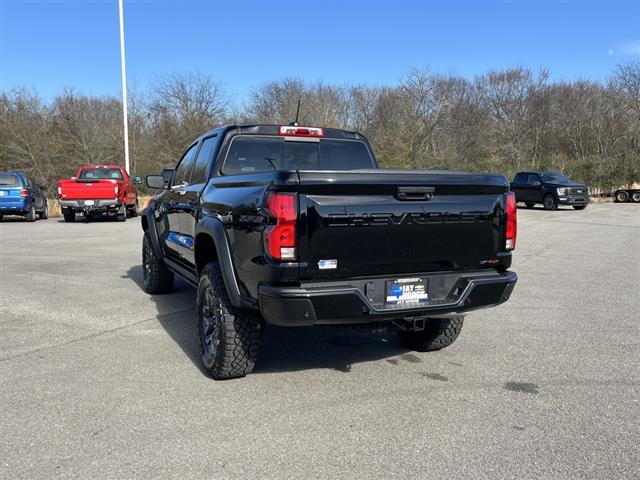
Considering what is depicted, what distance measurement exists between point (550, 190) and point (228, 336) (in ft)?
80.7

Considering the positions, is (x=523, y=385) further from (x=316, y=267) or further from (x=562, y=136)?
(x=562, y=136)

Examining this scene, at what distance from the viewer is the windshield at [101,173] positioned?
1956cm

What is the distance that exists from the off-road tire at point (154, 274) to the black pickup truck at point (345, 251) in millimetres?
2416

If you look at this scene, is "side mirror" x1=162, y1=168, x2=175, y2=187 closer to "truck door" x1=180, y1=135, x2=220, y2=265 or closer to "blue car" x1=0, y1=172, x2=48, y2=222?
"truck door" x1=180, y1=135, x2=220, y2=265

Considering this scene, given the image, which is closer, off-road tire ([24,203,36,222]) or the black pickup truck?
the black pickup truck

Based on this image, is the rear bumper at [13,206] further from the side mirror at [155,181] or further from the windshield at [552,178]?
the windshield at [552,178]

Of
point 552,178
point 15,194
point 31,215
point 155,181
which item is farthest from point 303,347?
point 552,178

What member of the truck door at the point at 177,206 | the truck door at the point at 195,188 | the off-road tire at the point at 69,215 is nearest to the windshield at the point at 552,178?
the off-road tire at the point at 69,215

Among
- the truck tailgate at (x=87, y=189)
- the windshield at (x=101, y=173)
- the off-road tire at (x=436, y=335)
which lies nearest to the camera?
the off-road tire at (x=436, y=335)

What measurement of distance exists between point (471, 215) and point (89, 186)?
1660 centimetres

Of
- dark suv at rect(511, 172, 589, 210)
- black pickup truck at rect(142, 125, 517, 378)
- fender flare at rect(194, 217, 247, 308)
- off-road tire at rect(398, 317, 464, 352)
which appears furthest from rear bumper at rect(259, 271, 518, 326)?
dark suv at rect(511, 172, 589, 210)

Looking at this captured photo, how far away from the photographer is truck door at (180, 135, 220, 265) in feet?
16.5

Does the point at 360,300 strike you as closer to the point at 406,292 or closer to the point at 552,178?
the point at 406,292

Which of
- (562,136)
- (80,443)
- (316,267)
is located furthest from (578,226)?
(562,136)
